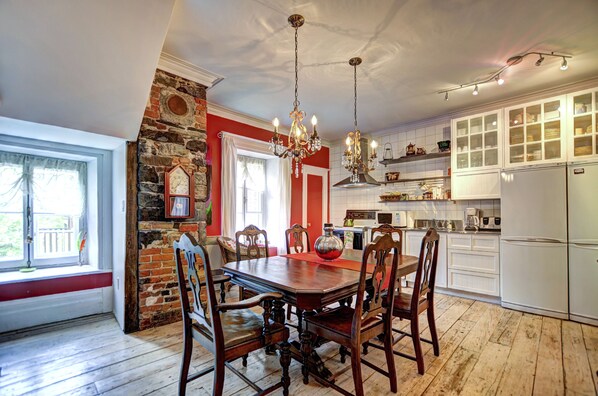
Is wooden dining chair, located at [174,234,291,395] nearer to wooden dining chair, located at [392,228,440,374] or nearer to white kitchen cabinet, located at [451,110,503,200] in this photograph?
wooden dining chair, located at [392,228,440,374]

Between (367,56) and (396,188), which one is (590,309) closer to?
(396,188)

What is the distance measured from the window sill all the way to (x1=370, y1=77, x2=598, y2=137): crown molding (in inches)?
198

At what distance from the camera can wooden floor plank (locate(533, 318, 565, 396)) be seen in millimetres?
1872

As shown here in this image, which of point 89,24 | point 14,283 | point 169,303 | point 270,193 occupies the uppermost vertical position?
point 89,24

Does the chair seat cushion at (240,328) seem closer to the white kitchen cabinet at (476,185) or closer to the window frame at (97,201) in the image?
the window frame at (97,201)

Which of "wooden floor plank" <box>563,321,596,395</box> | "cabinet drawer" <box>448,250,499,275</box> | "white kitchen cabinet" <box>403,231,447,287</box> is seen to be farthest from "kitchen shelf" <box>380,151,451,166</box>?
"wooden floor plank" <box>563,321,596,395</box>

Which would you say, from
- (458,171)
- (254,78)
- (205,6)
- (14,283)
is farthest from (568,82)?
(14,283)

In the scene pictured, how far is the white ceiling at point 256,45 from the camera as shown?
181 centimetres

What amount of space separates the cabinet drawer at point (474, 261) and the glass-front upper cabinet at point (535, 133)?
125cm

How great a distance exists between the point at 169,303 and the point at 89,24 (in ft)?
8.05

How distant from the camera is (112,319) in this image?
3.03 metres

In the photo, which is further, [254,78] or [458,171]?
[458,171]

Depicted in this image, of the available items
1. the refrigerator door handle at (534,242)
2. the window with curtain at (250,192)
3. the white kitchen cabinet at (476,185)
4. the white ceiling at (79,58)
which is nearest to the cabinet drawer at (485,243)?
the refrigerator door handle at (534,242)

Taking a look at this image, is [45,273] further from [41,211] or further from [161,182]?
[161,182]
